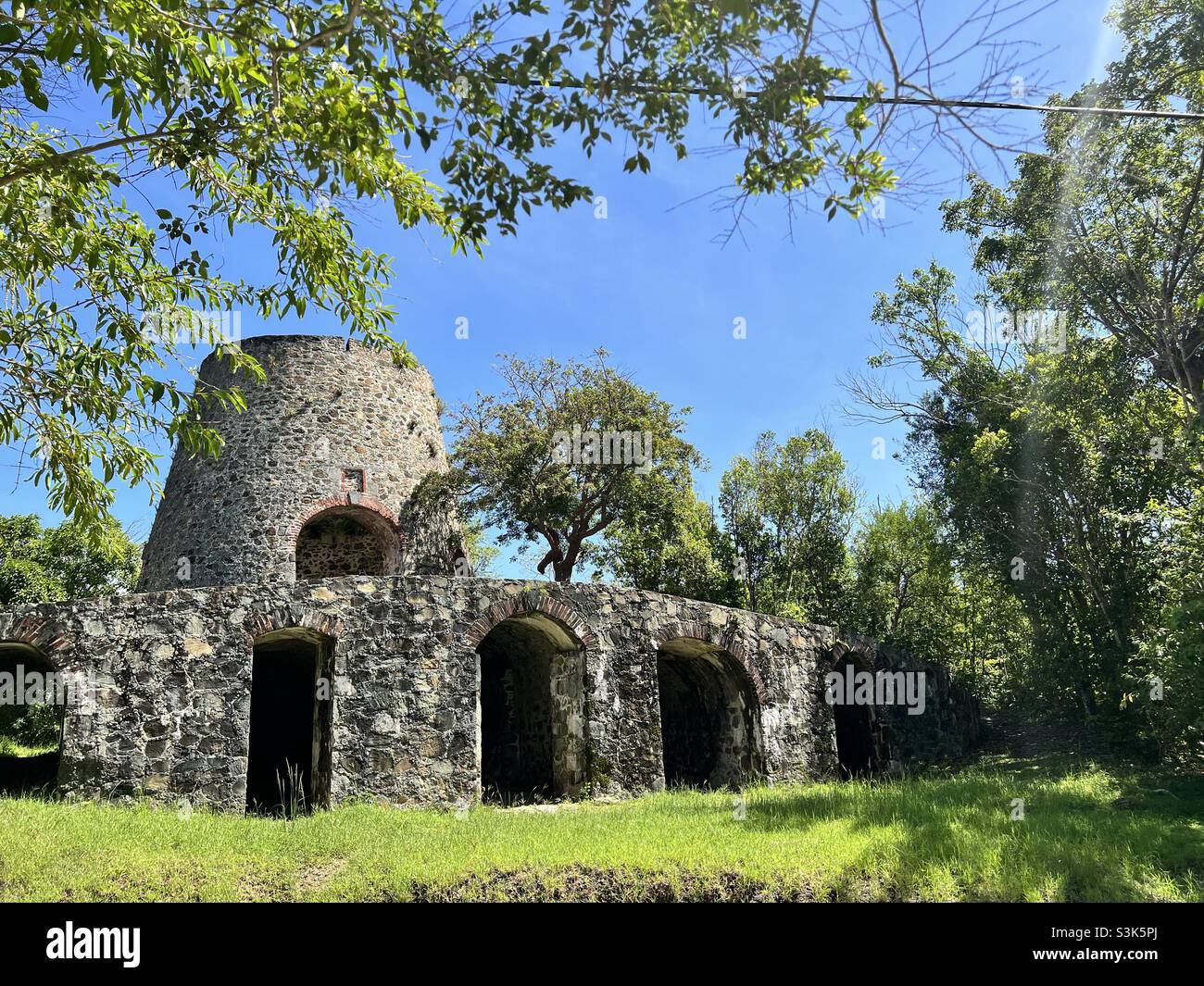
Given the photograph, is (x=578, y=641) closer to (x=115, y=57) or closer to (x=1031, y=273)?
(x=115, y=57)

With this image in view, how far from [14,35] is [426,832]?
7.82m

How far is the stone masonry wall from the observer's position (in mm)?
9953

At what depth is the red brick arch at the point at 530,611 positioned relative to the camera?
1227 cm

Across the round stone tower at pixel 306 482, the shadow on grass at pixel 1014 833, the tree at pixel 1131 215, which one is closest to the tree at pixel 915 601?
the tree at pixel 1131 215

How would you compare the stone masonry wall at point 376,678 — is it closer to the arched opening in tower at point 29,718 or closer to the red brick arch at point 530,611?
the red brick arch at point 530,611

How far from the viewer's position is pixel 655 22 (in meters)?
A: 5.79

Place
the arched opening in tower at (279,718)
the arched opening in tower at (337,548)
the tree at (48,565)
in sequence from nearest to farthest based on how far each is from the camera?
1. the arched opening in tower at (279,718)
2. the arched opening in tower at (337,548)
3. the tree at (48,565)

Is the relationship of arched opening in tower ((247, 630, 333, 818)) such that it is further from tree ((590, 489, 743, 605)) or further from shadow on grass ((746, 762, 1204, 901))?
tree ((590, 489, 743, 605))

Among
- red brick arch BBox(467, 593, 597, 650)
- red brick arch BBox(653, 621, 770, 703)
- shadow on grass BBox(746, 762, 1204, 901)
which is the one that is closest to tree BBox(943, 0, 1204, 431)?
shadow on grass BBox(746, 762, 1204, 901)

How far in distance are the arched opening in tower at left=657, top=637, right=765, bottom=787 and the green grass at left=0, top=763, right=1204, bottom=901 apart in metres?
4.22

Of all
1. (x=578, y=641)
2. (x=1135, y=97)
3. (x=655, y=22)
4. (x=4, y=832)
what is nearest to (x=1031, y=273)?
(x=1135, y=97)

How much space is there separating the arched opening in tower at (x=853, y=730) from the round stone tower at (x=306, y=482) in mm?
9242

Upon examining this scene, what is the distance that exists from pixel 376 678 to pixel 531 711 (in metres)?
4.30

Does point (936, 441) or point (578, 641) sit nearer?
point (578, 641)
